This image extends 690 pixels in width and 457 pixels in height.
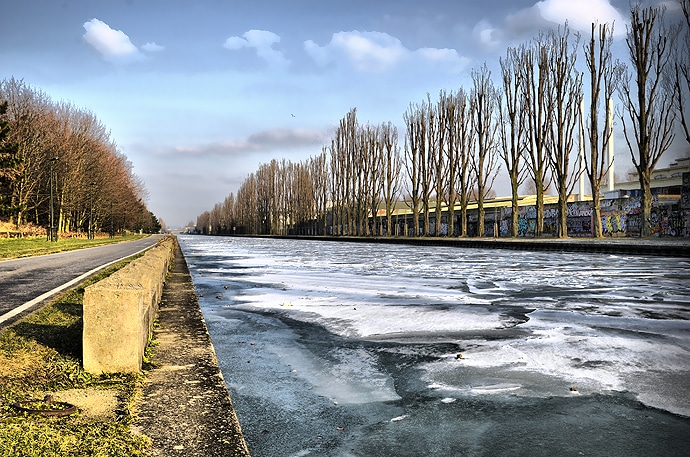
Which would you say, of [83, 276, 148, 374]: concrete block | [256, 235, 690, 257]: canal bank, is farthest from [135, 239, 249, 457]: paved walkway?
[256, 235, 690, 257]: canal bank

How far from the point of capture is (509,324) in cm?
645

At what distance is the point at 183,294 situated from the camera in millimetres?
7984

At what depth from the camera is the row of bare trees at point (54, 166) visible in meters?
46.9

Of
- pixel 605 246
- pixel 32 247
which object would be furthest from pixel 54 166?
pixel 605 246

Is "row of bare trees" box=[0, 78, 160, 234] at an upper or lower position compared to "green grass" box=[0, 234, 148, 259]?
upper

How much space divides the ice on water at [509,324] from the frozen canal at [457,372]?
0.02 m

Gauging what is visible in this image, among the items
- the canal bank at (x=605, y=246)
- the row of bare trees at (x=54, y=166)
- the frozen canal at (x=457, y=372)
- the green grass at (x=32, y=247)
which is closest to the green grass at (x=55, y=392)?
the frozen canal at (x=457, y=372)

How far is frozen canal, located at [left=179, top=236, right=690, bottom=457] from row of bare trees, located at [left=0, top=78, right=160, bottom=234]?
35056 millimetres

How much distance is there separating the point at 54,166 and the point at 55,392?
5554 centimetres

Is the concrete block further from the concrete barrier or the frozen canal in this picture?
the frozen canal

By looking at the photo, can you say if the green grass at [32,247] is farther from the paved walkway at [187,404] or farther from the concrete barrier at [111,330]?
the concrete barrier at [111,330]

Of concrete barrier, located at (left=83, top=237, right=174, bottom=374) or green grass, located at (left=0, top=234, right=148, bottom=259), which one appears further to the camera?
green grass, located at (left=0, top=234, right=148, bottom=259)

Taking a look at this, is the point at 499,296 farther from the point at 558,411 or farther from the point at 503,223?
the point at 503,223

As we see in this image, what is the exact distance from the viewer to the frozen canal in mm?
3029
